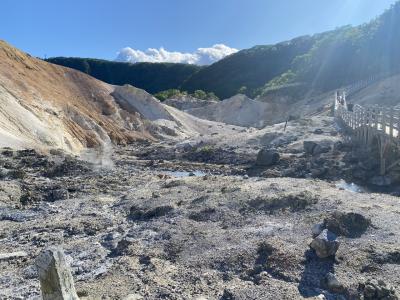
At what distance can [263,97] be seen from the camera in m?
72.4

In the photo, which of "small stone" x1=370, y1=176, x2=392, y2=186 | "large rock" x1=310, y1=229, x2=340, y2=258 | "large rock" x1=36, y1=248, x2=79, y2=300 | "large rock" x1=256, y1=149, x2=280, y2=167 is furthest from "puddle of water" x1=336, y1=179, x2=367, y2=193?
"large rock" x1=36, y1=248, x2=79, y2=300

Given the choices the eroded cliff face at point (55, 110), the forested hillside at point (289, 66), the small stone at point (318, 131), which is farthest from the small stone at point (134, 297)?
the forested hillside at point (289, 66)

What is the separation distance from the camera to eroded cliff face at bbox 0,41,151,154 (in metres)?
33.0

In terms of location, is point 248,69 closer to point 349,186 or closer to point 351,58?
point 351,58

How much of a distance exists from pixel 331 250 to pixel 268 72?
4639 inches

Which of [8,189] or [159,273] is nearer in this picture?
[159,273]

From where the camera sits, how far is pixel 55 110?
133ft

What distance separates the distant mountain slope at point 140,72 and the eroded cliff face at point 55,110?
3852 inches

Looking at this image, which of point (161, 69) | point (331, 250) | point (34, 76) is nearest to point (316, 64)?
point (34, 76)

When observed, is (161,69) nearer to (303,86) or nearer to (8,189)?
(303,86)

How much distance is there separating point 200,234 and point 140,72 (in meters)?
160

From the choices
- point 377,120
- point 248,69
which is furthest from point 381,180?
point 248,69

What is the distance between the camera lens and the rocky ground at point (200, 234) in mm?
9422

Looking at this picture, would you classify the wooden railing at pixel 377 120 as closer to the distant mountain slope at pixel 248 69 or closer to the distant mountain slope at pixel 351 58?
the distant mountain slope at pixel 351 58
